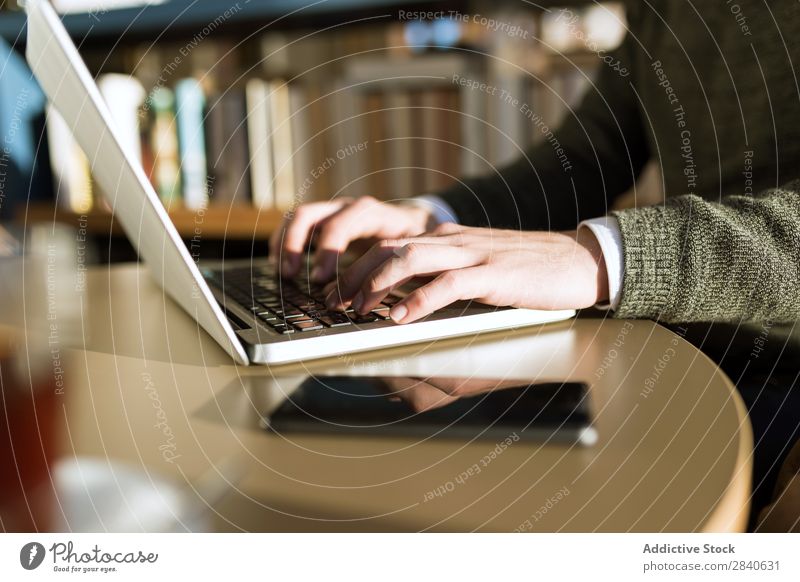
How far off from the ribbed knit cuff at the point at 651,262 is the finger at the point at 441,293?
0.27 feet

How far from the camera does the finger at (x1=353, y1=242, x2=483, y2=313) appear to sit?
409 mm

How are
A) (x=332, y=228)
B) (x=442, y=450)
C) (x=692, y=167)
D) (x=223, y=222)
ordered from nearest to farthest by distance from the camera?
(x=442, y=450) < (x=332, y=228) < (x=692, y=167) < (x=223, y=222)

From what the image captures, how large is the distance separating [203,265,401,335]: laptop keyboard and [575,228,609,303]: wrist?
0.13 meters

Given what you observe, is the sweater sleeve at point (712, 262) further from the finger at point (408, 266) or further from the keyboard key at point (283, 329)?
the keyboard key at point (283, 329)

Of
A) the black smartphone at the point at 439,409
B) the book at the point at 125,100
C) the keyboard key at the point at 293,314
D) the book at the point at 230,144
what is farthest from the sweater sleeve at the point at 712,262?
the book at the point at 125,100

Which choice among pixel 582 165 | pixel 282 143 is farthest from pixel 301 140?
pixel 582 165

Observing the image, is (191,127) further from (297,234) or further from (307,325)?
(307,325)

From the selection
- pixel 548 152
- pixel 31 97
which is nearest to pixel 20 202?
pixel 31 97

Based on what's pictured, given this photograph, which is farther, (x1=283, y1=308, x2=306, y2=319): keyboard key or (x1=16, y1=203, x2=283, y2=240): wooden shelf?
(x1=16, y1=203, x2=283, y2=240): wooden shelf

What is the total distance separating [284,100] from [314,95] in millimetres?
61

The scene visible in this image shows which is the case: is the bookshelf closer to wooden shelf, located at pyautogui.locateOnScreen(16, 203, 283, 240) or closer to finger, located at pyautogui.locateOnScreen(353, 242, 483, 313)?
wooden shelf, located at pyautogui.locateOnScreen(16, 203, 283, 240)

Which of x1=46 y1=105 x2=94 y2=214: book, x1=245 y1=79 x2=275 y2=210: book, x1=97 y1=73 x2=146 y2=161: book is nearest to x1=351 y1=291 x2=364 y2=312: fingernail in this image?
x1=245 y1=79 x2=275 y2=210: book

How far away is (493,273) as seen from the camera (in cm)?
41
